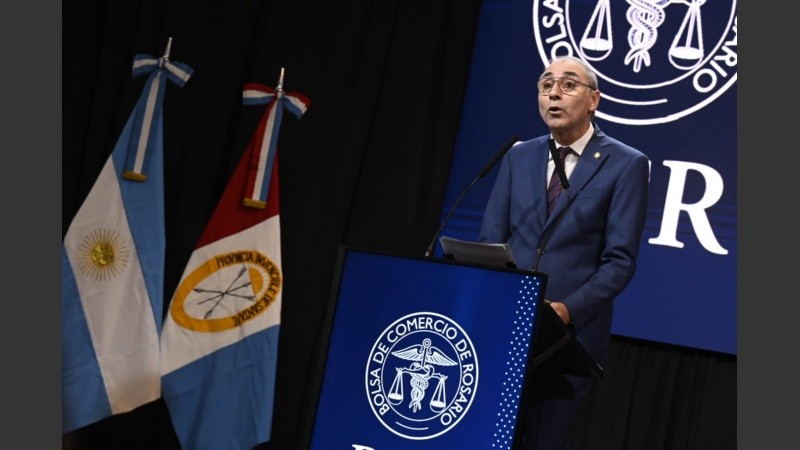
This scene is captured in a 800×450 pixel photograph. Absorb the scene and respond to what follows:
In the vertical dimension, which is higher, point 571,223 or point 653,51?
point 653,51

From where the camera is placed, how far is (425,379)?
8.91ft

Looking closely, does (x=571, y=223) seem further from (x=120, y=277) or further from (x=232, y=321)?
(x=120, y=277)

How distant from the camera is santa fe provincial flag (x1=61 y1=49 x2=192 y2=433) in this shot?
4566mm

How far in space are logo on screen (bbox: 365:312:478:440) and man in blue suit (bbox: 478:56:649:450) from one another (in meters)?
0.35

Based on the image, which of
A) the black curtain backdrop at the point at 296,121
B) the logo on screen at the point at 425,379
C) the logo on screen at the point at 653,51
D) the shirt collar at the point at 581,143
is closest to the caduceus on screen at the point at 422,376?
the logo on screen at the point at 425,379

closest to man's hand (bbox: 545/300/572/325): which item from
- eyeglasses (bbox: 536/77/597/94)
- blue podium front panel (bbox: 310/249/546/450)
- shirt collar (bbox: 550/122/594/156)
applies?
blue podium front panel (bbox: 310/249/546/450)

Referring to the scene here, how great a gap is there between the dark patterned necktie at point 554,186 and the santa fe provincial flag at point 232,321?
1.89m

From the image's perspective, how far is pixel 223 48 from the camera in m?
5.35

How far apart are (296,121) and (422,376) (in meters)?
2.73

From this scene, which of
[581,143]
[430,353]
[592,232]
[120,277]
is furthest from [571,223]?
[120,277]

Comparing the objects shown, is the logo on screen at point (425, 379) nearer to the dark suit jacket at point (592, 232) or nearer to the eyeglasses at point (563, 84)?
the dark suit jacket at point (592, 232)

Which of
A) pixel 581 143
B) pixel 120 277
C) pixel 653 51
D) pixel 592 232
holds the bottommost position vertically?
pixel 120 277

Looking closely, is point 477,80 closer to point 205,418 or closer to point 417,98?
point 417,98

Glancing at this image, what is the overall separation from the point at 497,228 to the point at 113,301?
6.91ft
